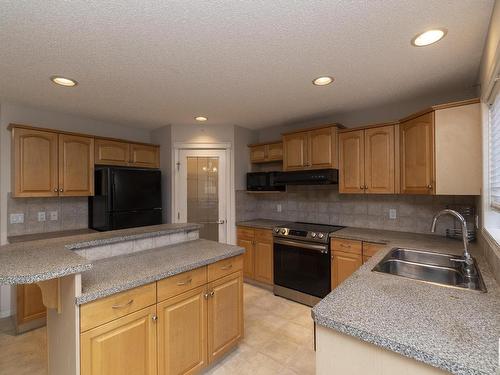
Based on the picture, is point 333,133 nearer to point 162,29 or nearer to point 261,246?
point 261,246

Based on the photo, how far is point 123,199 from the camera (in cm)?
312

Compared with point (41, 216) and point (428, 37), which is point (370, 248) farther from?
point (41, 216)

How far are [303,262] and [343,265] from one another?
487mm

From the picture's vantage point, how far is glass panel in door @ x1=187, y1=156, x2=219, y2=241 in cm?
380

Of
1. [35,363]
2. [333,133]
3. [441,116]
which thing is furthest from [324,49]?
[35,363]

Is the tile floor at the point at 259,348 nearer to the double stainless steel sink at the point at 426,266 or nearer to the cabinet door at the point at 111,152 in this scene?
the double stainless steel sink at the point at 426,266

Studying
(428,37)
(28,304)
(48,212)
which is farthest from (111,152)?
(428,37)

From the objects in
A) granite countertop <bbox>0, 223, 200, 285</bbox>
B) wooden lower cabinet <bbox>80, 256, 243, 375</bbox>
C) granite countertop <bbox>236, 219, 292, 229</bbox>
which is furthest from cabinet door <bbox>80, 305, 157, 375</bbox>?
granite countertop <bbox>236, 219, 292, 229</bbox>

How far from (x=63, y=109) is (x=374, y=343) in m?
3.69

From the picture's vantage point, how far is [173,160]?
3.73 meters

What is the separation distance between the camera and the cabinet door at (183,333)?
1585mm

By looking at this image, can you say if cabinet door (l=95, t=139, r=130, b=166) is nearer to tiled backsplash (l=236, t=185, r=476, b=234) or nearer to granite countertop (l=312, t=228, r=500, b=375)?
tiled backsplash (l=236, t=185, r=476, b=234)

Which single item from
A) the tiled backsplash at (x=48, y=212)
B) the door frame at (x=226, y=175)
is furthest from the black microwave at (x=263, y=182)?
the tiled backsplash at (x=48, y=212)

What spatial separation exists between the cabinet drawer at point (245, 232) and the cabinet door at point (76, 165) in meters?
2.02
